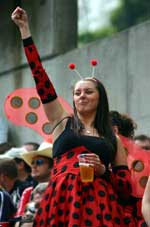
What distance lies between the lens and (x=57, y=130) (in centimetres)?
569

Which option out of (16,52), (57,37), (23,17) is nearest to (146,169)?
(23,17)

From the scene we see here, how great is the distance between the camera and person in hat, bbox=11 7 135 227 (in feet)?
17.9

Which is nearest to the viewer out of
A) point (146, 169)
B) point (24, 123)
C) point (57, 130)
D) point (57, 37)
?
point (57, 130)

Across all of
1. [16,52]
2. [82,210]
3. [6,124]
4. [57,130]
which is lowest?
[82,210]

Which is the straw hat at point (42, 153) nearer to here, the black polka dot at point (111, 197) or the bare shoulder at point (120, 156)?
the bare shoulder at point (120, 156)

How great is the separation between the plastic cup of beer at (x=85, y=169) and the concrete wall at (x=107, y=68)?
3411 millimetres

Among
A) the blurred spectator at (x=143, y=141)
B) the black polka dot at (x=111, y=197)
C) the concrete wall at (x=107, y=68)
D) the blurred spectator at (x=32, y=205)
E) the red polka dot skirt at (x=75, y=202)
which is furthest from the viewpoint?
the concrete wall at (x=107, y=68)

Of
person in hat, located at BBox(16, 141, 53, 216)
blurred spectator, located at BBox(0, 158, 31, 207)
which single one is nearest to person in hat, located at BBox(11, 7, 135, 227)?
person in hat, located at BBox(16, 141, 53, 216)

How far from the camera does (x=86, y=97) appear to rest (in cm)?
579

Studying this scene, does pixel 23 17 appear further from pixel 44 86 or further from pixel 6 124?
pixel 6 124

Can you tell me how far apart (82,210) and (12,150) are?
3.14 metres

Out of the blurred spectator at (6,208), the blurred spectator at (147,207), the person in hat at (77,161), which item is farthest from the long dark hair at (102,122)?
the blurred spectator at (6,208)

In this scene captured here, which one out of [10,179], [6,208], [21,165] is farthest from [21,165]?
[6,208]

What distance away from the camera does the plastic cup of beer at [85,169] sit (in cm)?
534
